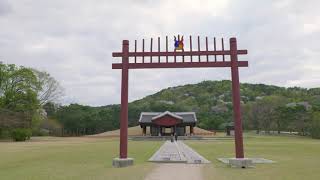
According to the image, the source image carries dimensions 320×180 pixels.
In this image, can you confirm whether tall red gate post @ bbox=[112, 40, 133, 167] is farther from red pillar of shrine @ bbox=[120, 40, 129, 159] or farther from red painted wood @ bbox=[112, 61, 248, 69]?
red painted wood @ bbox=[112, 61, 248, 69]

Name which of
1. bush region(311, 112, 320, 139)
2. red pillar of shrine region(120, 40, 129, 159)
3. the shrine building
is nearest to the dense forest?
bush region(311, 112, 320, 139)

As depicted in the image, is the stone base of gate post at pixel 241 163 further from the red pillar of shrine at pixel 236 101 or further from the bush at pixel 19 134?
the bush at pixel 19 134

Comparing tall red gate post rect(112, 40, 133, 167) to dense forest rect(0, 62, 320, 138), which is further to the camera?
dense forest rect(0, 62, 320, 138)

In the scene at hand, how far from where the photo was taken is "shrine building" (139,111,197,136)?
49.1m

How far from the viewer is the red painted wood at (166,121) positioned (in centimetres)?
4906

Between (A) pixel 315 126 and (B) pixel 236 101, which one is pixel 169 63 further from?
(A) pixel 315 126

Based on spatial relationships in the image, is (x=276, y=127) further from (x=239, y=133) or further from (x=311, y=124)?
(x=239, y=133)

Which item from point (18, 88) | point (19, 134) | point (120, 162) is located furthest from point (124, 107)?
point (18, 88)

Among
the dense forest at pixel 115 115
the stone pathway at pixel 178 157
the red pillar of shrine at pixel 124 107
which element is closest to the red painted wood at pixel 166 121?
the dense forest at pixel 115 115

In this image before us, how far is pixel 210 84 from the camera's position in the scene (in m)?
136

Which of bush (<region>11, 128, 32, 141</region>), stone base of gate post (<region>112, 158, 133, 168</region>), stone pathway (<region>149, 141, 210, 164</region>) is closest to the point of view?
stone base of gate post (<region>112, 158, 133, 168</region>)

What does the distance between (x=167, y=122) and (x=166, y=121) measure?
21cm

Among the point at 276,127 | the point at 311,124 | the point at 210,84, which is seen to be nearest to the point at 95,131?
the point at 276,127

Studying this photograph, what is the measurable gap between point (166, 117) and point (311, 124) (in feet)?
65.7
